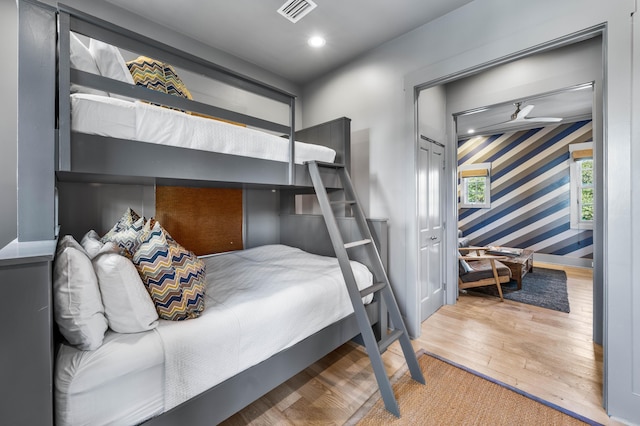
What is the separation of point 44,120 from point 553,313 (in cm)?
447

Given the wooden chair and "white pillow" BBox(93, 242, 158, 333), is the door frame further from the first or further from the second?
"white pillow" BBox(93, 242, 158, 333)

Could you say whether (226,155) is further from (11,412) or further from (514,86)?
(514,86)

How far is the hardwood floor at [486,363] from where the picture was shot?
1612 millimetres

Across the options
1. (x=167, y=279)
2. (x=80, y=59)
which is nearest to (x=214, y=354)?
(x=167, y=279)

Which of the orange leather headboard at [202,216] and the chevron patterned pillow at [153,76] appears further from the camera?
the orange leather headboard at [202,216]

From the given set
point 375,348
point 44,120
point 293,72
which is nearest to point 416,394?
point 375,348

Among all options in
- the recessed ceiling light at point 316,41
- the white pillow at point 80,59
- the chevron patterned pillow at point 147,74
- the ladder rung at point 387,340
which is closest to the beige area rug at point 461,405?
the ladder rung at point 387,340

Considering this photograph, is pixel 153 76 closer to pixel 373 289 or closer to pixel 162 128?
pixel 162 128

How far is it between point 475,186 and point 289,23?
5.65 metres

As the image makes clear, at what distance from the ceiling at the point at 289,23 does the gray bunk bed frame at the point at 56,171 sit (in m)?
0.96

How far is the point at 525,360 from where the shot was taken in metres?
2.10

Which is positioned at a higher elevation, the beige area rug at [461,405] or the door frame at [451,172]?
the door frame at [451,172]

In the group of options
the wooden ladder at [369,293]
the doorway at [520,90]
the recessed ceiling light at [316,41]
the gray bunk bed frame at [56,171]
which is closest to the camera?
the gray bunk bed frame at [56,171]

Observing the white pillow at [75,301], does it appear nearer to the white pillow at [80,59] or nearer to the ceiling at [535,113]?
the white pillow at [80,59]
